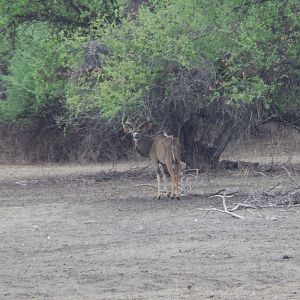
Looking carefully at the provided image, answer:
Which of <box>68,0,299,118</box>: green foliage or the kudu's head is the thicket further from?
the kudu's head

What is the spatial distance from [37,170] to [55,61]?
4710mm

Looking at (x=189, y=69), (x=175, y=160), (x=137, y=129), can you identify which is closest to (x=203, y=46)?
(x=189, y=69)

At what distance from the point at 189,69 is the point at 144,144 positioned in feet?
6.06

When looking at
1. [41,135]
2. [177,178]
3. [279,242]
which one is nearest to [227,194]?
[177,178]

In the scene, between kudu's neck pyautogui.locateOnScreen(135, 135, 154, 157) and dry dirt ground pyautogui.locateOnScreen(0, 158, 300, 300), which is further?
kudu's neck pyautogui.locateOnScreen(135, 135, 154, 157)

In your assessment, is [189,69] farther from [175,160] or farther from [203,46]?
[175,160]

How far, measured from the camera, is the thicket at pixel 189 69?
20.6 meters

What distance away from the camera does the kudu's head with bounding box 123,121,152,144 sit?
20.7 meters

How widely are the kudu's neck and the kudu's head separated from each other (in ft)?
0.22

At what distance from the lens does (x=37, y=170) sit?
28594 millimetres

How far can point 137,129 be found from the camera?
69.6ft

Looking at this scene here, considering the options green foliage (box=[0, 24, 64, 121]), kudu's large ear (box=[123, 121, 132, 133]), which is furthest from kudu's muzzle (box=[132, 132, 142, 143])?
green foliage (box=[0, 24, 64, 121])

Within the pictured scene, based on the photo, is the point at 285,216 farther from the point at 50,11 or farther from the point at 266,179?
the point at 50,11

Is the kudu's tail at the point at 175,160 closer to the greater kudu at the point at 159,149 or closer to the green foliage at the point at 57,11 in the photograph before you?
the greater kudu at the point at 159,149
